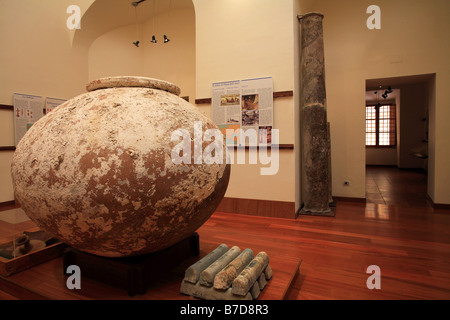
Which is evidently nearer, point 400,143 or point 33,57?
point 33,57

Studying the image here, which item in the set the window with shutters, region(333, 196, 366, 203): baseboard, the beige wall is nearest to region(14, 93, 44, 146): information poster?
the beige wall

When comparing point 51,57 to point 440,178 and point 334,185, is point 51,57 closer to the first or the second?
point 334,185

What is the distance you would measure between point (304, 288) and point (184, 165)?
123 centimetres

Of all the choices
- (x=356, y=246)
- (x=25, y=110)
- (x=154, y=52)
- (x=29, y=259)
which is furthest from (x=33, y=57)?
(x=356, y=246)

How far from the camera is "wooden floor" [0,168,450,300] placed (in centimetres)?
194

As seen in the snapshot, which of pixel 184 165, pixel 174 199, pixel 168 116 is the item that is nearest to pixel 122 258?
pixel 174 199

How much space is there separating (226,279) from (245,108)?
268 cm

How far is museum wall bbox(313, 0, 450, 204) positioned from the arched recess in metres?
2.90

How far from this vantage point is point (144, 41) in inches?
270

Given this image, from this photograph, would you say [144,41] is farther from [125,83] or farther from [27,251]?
[27,251]

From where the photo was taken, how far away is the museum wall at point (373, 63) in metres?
4.21

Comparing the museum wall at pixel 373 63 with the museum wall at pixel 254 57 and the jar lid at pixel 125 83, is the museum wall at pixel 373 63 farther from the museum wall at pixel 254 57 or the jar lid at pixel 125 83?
the jar lid at pixel 125 83

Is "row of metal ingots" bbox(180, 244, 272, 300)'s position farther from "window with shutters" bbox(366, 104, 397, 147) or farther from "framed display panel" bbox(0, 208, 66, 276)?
"window with shutters" bbox(366, 104, 397, 147)

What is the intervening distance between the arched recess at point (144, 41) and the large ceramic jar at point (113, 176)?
4.74 m
